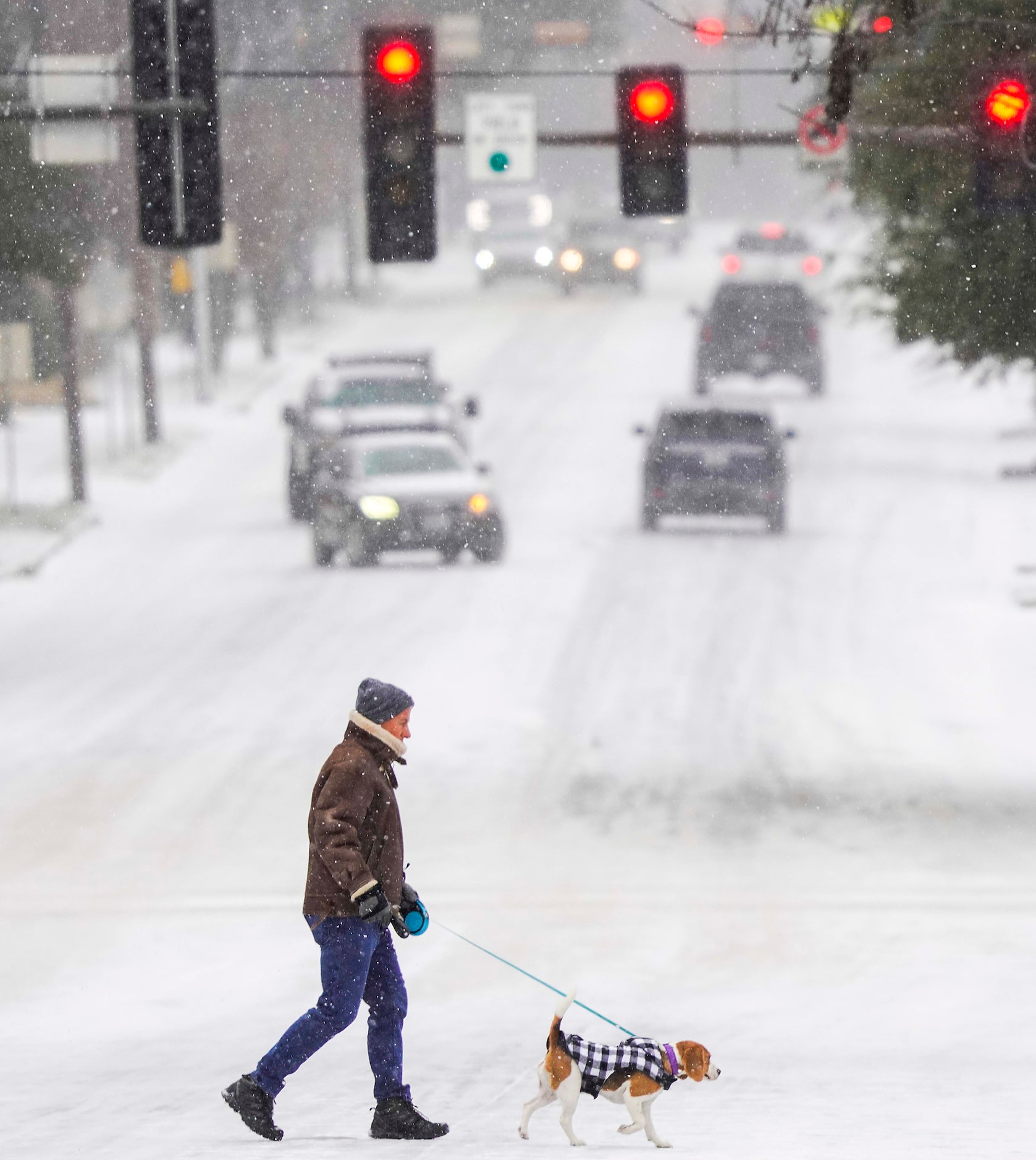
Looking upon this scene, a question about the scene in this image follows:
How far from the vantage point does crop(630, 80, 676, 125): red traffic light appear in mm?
15859

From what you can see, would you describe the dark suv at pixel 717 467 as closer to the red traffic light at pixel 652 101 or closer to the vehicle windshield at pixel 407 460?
the vehicle windshield at pixel 407 460

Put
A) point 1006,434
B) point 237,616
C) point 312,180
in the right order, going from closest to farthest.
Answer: point 237,616 < point 1006,434 < point 312,180

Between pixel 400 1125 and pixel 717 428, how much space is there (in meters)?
26.4

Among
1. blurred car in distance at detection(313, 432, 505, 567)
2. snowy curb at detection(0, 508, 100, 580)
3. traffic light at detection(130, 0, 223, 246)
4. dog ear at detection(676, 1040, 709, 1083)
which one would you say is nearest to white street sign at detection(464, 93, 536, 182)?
traffic light at detection(130, 0, 223, 246)

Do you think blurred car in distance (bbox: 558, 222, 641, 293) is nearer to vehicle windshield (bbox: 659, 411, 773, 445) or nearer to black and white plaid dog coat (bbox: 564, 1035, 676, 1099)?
vehicle windshield (bbox: 659, 411, 773, 445)

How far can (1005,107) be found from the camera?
14.9m

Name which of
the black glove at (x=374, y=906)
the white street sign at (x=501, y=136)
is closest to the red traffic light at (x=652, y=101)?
the white street sign at (x=501, y=136)

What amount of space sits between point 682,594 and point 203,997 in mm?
16720

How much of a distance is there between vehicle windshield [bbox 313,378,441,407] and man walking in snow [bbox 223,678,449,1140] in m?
27.8

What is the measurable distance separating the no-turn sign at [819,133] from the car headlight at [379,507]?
511 inches

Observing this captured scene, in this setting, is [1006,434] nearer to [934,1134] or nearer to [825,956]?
[825,956]

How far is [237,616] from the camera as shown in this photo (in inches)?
1083

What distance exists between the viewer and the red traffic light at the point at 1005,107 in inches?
585

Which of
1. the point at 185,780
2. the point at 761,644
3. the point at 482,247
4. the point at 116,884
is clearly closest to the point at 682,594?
the point at 761,644
